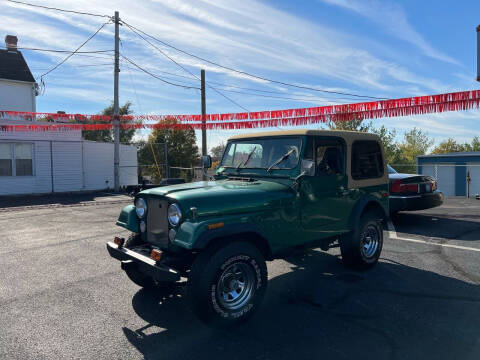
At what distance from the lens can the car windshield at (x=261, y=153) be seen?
477 centimetres

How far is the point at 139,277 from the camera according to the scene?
15.3 feet

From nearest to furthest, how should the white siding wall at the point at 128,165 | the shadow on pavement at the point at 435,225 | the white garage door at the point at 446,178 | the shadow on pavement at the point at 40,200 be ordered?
the shadow on pavement at the point at 435,225, the shadow on pavement at the point at 40,200, the white siding wall at the point at 128,165, the white garage door at the point at 446,178

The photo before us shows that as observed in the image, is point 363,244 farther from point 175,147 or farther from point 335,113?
point 175,147

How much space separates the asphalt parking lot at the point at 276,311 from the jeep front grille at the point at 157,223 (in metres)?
0.80

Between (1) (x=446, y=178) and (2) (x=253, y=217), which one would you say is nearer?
(2) (x=253, y=217)

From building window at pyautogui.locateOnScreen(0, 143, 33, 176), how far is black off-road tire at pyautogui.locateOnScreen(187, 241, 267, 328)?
638 inches

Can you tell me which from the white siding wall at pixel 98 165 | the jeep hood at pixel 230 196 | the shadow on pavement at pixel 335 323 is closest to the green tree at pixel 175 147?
the white siding wall at pixel 98 165

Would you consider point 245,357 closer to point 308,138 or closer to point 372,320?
point 372,320

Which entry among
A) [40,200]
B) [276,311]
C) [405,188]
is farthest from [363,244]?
[40,200]

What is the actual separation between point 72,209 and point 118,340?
9.79 meters

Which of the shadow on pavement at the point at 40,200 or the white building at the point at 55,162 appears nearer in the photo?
the shadow on pavement at the point at 40,200

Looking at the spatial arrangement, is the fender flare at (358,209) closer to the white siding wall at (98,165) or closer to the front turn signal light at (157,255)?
the front turn signal light at (157,255)

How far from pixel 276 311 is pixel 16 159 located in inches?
649

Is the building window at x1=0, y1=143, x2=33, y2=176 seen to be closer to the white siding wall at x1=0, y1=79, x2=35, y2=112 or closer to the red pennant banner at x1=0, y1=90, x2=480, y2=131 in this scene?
the red pennant banner at x1=0, y1=90, x2=480, y2=131
